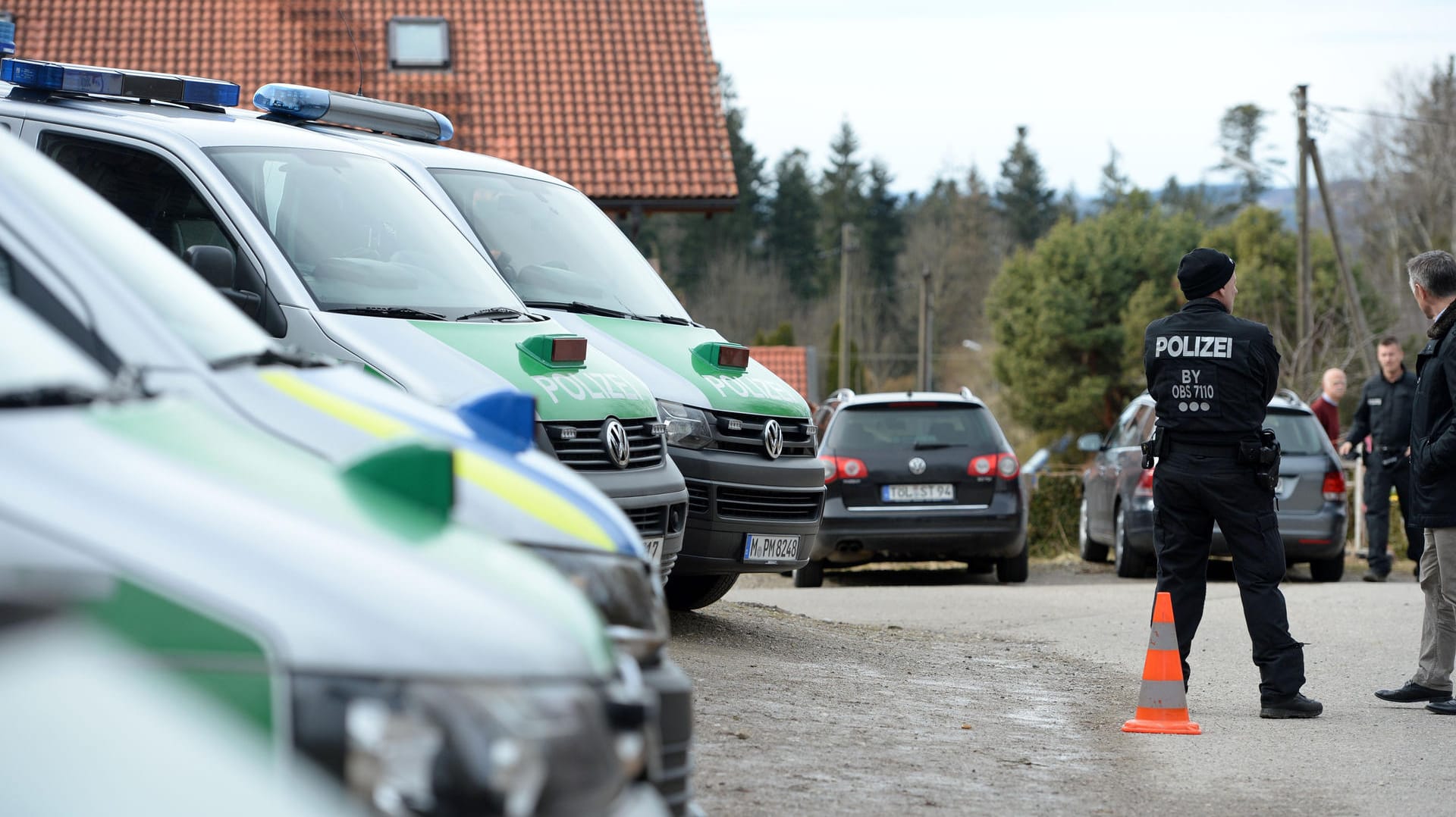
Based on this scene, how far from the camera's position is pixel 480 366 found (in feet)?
21.2

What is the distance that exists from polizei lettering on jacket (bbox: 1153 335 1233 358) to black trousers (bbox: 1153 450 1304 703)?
0.45 meters

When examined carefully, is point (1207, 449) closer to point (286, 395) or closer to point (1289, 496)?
point (286, 395)

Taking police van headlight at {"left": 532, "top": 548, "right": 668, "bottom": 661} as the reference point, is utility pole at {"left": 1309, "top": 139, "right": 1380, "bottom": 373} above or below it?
above

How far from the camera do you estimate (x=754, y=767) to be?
5957 millimetres

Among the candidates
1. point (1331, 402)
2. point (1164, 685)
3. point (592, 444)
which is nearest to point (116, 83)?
point (592, 444)

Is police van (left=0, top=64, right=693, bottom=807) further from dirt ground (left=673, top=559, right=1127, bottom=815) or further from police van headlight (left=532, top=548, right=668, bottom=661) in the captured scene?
dirt ground (left=673, top=559, right=1127, bottom=815)

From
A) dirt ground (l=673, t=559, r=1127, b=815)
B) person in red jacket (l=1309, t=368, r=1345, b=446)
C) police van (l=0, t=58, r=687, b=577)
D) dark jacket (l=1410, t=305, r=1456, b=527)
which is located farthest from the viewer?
person in red jacket (l=1309, t=368, r=1345, b=446)

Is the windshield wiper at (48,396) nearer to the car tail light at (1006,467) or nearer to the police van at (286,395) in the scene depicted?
the police van at (286,395)

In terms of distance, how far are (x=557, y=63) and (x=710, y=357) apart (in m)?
18.3

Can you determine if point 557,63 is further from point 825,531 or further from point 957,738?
point 957,738

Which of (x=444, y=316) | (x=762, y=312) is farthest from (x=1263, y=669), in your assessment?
(x=762, y=312)

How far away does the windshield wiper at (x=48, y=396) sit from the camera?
2.49m

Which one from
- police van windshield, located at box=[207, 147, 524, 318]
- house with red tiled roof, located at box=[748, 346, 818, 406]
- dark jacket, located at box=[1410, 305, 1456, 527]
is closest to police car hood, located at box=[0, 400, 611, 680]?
police van windshield, located at box=[207, 147, 524, 318]

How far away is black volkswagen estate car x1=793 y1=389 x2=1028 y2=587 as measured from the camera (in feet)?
45.8
